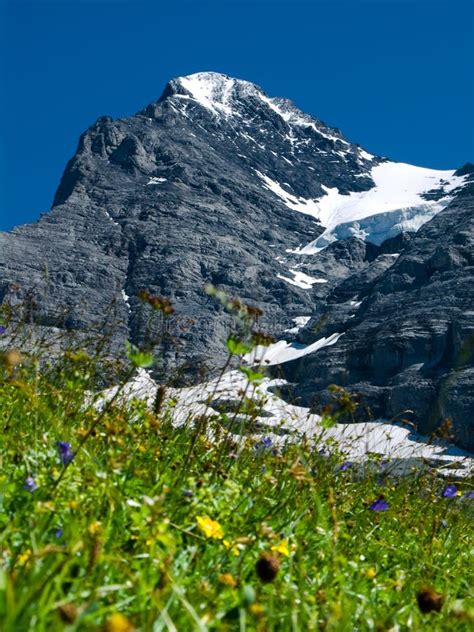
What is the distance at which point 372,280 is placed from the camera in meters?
162

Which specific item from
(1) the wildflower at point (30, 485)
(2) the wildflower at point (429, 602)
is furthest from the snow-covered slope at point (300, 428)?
(2) the wildflower at point (429, 602)

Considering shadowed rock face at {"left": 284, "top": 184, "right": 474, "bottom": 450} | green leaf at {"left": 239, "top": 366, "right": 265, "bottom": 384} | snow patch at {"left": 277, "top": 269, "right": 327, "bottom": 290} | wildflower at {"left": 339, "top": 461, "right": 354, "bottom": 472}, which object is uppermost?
snow patch at {"left": 277, "top": 269, "right": 327, "bottom": 290}

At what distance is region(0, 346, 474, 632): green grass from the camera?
1635mm

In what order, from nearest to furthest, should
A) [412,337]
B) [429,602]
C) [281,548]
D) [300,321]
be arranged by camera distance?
[429,602], [281,548], [412,337], [300,321]

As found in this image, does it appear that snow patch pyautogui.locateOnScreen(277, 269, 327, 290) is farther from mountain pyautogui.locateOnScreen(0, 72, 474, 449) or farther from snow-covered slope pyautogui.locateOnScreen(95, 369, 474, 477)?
snow-covered slope pyautogui.locateOnScreen(95, 369, 474, 477)

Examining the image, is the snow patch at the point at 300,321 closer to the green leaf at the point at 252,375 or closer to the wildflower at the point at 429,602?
the green leaf at the point at 252,375

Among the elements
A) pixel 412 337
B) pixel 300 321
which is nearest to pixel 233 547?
pixel 412 337

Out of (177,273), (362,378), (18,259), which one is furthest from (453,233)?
(18,259)

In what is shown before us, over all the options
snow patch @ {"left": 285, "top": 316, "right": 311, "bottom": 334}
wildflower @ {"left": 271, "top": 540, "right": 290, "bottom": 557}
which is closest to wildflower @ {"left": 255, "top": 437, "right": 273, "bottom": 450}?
wildflower @ {"left": 271, "top": 540, "right": 290, "bottom": 557}

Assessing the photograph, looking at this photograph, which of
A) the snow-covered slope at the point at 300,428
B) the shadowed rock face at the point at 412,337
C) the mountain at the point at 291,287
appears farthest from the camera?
the mountain at the point at 291,287

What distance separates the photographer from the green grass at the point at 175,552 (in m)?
1.63

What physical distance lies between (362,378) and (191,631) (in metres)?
116

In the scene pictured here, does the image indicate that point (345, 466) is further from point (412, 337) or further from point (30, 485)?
point (412, 337)

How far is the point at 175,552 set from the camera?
2.19m
